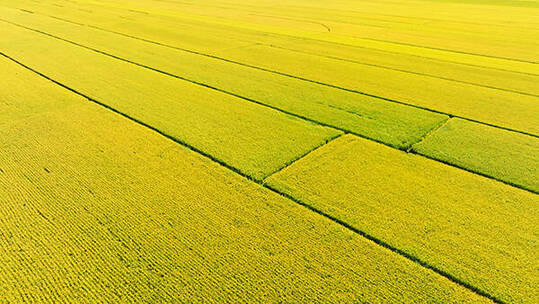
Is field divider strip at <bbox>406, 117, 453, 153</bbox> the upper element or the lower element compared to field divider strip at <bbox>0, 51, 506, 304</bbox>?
upper

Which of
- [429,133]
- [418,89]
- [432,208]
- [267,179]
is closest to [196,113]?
[267,179]

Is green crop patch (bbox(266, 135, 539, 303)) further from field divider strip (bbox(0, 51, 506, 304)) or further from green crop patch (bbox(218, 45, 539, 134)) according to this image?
green crop patch (bbox(218, 45, 539, 134))

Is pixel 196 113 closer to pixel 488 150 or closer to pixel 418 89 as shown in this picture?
pixel 488 150

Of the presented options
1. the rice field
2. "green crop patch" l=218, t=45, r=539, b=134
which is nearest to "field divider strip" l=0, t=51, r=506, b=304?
the rice field

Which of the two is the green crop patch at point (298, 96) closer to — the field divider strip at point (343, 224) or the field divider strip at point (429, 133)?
the field divider strip at point (429, 133)

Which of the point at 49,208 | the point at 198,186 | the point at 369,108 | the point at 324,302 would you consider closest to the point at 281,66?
the point at 369,108
